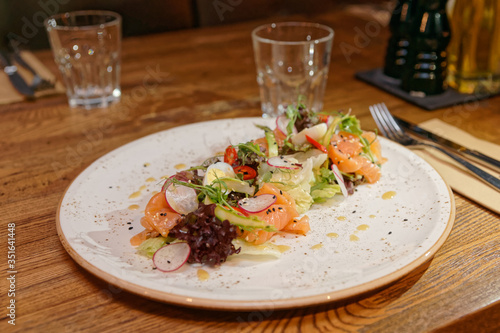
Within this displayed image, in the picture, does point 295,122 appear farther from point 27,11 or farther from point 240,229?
point 27,11

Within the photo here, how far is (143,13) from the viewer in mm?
3504

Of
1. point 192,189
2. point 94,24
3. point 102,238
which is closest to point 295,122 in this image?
point 192,189

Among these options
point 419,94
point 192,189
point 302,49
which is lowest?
point 419,94

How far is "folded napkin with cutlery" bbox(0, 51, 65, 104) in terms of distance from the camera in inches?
80.7

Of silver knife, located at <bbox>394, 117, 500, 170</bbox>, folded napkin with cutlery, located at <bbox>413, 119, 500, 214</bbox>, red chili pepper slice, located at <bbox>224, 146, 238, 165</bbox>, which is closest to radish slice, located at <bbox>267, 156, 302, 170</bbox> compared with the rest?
red chili pepper slice, located at <bbox>224, 146, 238, 165</bbox>

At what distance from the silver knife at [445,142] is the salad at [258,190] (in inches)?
11.2

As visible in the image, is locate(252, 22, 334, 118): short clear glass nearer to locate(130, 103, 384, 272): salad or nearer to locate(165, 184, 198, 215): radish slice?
locate(130, 103, 384, 272): salad

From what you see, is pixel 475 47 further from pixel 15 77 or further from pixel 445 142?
pixel 15 77

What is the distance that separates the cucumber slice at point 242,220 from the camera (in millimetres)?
1050

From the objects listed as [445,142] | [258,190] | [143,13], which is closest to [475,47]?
[445,142]

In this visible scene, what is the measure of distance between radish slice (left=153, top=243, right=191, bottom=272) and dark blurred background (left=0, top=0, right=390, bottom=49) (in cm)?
279

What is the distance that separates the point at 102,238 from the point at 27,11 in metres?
2.74

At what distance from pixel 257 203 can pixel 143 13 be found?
2.80m

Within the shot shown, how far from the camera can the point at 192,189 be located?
1.13 m
